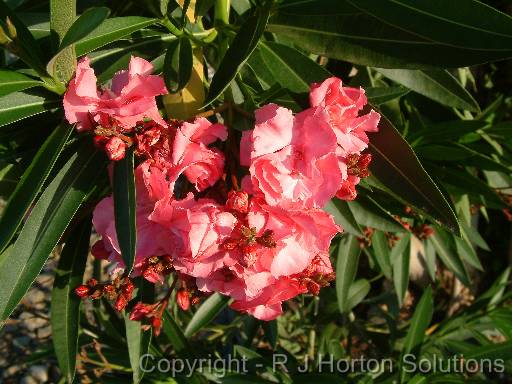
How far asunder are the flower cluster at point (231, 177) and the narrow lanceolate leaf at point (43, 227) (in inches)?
1.9

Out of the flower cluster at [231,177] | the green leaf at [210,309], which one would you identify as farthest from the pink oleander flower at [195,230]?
the green leaf at [210,309]

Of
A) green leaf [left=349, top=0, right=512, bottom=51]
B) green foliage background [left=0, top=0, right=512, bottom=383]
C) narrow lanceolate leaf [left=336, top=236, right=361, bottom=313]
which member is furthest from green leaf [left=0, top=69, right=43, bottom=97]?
narrow lanceolate leaf [left=336, top=236, right=361, bottom=313]

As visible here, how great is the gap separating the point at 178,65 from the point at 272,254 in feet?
1.14

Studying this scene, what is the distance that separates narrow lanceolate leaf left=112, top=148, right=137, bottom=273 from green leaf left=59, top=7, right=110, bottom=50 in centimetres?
18

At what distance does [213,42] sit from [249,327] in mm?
1172

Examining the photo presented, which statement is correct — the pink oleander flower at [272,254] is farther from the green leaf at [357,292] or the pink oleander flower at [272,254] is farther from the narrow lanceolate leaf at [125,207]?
the green leaf at [357,292]

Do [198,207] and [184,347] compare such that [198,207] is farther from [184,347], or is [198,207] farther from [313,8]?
[184,347]

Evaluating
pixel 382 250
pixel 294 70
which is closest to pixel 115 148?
pixel 294 70

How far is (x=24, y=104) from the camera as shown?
2.64 ft

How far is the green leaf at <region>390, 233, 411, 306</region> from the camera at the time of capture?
188 cm

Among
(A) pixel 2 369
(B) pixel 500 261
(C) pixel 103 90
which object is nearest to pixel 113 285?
(C) pixel 103 90

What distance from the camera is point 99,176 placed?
0.87 meters

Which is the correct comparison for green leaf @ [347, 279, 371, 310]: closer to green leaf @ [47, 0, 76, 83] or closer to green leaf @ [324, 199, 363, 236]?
green leaf @ [324, 199, 363, 236]

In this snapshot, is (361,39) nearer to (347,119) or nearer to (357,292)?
(347,119)
